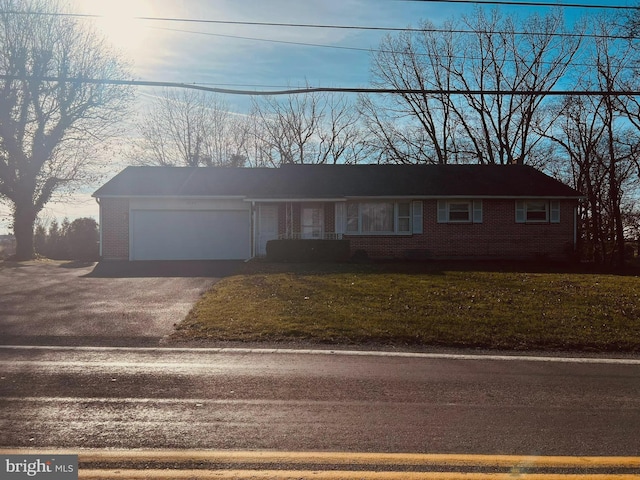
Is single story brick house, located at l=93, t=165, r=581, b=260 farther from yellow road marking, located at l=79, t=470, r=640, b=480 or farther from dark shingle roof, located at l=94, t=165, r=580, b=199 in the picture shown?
yellow road marking, located at l=79, t=470, r=640, b=480

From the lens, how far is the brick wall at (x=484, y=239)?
2397 centimetres

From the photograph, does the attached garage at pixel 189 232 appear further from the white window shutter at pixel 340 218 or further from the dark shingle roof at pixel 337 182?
the white window shutter at pixel 340 218

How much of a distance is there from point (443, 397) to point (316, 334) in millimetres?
3600

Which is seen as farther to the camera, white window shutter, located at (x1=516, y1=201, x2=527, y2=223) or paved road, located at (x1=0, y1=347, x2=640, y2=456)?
white window shutter, located at (x1=516, y1=201, x2=527, y2=223)

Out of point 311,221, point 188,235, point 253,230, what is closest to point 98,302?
point 188,235

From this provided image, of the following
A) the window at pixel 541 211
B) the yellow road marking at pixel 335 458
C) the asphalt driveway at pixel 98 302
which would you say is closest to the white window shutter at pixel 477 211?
the window at pixel 541 211

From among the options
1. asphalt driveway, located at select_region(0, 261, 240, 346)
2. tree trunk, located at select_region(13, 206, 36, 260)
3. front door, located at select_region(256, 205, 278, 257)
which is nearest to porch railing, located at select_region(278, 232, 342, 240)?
front door, located at select_region(256, 205, 278, 257)

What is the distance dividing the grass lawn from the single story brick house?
761 centimetres

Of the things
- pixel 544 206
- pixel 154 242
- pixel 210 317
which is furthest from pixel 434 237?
pixel 210 317

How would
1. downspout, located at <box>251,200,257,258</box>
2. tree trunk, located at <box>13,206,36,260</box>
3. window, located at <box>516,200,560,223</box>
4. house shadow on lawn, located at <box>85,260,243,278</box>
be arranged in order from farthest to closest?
1. tree trunk, located at <box>13,206,36,260</box>
2. window, located at <box>516,200,560,223</box>
3. downspout, located at <box>251,200,257,258</box>
4. house shadow on lawn, located at <box>85,260,243,278</box>

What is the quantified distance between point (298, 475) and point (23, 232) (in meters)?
26.7

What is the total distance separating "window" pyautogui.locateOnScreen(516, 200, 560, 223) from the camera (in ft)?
81.5

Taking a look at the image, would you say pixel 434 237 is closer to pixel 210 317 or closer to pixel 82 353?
pixel 210 317

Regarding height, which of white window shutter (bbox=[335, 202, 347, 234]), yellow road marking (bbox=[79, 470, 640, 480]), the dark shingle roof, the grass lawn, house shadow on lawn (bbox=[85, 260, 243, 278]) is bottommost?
yellow road marking (bbox=[79, 470, 640, 480])
